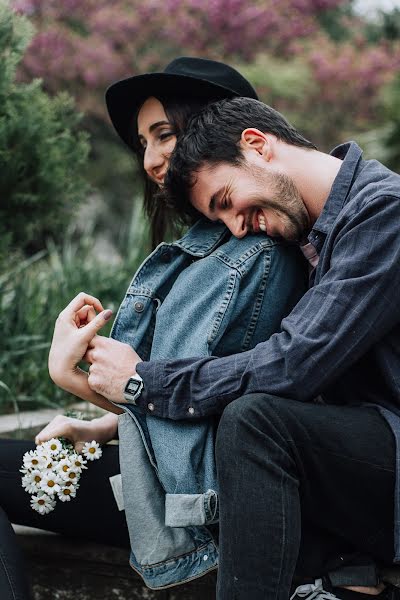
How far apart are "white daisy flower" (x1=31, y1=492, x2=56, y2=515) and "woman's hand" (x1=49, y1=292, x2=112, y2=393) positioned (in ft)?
0.96

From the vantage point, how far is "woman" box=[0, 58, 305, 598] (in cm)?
184

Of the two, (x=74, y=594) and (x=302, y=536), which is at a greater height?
(x=302, y=536)

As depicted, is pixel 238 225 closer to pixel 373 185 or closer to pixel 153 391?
pixel 373 185

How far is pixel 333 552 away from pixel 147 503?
46cm

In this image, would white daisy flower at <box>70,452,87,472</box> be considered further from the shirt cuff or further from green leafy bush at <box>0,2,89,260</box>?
green leafy bush at <box>0,2,89,260</box>

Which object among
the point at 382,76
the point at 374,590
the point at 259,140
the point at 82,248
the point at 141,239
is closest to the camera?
the point at 374,590

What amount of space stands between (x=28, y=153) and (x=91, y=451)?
1.66 meters

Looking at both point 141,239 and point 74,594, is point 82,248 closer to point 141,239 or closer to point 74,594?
point 141,239

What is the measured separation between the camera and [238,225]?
80.1 inches

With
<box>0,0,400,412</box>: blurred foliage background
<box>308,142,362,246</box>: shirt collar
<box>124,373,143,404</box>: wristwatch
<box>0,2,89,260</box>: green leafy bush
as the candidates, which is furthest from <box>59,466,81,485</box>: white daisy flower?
<box>0,0,400,412</box>: blurred foliage background

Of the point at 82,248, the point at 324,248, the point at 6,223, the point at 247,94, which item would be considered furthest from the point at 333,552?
the point at 82,248

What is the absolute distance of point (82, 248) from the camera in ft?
16.2

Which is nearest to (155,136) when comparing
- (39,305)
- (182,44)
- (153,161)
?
(153,161)

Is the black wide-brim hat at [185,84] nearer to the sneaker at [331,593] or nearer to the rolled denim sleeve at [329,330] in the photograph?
the rolled denim sleeve at [329,330]
